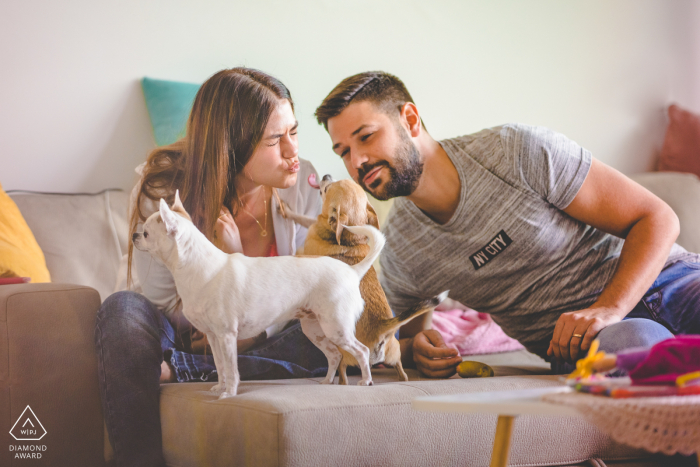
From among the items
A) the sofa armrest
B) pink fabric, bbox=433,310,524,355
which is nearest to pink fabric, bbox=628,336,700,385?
the sofa armrest

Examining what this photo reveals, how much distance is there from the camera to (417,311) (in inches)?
39.8

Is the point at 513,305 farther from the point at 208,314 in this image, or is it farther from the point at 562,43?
the point at 562,43

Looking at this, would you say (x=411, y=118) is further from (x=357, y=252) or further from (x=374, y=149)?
(x=357, y=252)

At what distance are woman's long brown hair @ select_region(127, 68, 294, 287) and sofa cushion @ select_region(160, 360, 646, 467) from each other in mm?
340

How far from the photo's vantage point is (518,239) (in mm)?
1301

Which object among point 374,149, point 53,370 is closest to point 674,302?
point 374,149

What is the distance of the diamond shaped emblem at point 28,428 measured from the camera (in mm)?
962

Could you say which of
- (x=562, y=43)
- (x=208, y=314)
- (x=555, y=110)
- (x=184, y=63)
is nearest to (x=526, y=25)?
(x=562, y=43)

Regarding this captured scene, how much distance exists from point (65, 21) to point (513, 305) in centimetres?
152

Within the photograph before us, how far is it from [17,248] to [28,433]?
0.52m

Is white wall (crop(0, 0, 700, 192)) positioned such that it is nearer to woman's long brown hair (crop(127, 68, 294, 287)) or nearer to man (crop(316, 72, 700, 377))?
man (crop(316, 72, 700, 377))

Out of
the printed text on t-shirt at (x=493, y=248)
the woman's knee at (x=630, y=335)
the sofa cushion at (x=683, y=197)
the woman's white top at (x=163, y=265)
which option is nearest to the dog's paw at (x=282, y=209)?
the woman's white top at (x=163, y=265)

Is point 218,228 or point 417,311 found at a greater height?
point 218,228

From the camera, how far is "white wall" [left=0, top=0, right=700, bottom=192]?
162cm
